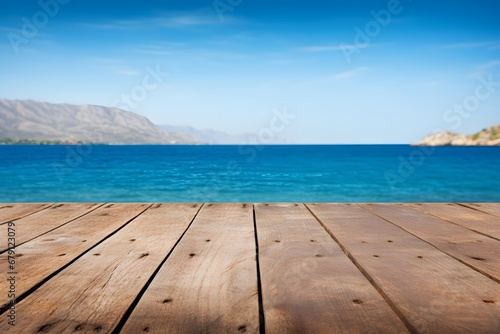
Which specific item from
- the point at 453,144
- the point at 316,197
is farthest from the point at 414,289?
the point at 453,144

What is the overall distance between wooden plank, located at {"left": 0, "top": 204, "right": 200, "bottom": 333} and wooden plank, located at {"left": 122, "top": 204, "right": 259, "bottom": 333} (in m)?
0.07

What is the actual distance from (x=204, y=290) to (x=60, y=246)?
0.98 m

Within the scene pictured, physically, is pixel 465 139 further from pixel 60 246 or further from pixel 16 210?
pixel 60 246

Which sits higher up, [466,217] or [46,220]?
[466,217]

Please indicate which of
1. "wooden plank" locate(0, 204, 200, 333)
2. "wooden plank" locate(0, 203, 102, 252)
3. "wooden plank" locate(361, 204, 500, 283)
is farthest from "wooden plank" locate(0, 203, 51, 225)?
"wooden plank" locate(361, 204, 500, 283)

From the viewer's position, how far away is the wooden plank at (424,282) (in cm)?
109

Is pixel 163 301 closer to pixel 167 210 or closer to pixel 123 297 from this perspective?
pixel 123 297

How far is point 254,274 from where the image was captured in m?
1.45

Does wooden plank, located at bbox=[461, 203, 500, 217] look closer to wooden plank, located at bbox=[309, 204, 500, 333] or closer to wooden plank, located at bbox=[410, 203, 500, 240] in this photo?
wooden plank, located at bbox=[410, 203, 500, 240]

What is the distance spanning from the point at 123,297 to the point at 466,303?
3.67 feet

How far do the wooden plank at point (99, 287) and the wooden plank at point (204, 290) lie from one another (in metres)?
0.07

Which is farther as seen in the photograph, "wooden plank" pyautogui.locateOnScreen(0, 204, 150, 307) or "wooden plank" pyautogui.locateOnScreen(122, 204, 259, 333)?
"wooden plank" pyautogui.locateOnScreen(0, 204, 150, 307)

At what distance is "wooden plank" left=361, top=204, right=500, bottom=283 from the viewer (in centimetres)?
164

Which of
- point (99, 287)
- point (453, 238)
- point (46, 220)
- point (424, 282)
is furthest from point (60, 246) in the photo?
point (453, 238)
